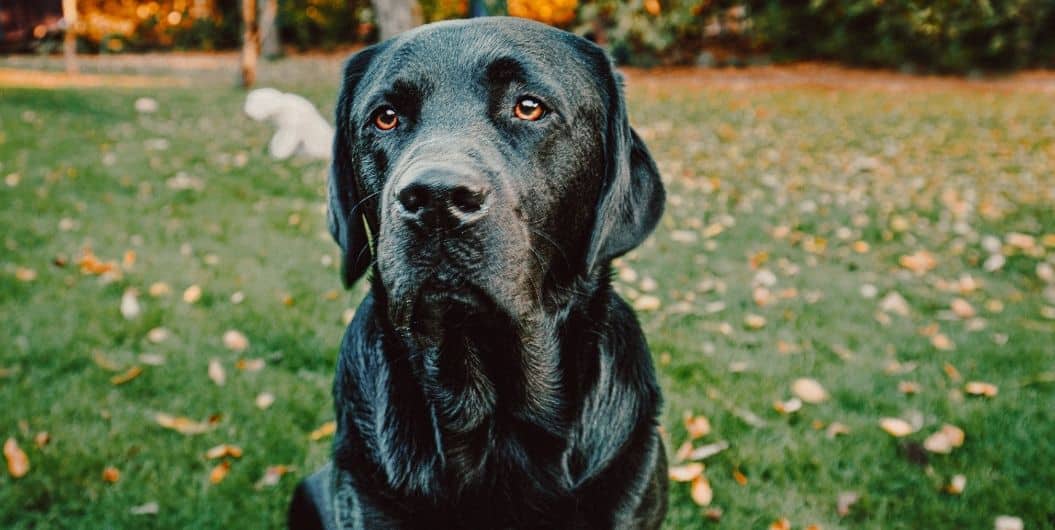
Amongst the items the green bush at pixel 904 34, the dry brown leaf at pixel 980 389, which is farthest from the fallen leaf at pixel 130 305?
the green bush at pixel 904 34

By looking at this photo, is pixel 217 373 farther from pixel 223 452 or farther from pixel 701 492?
pixel 701 492

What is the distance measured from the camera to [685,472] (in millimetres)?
3078

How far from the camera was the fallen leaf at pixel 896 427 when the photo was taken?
134 inches

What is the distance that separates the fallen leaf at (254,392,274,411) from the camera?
3555 millimetres

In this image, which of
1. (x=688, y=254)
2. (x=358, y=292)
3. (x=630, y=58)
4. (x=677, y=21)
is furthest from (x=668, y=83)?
(x=358, y=292)

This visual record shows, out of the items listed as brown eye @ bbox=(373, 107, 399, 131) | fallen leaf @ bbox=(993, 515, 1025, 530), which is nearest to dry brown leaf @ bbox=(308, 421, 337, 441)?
brown eye @ bbox=(373, 107, 399, 131)

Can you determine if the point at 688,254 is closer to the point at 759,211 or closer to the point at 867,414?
A: the point at 759,211

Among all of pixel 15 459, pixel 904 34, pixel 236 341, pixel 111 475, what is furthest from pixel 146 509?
pixel 904 34

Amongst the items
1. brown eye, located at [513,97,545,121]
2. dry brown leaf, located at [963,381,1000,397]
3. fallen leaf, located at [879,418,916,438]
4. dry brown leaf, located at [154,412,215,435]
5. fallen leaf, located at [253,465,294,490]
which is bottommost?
dry brown leaf, located at [154,412,215,435]

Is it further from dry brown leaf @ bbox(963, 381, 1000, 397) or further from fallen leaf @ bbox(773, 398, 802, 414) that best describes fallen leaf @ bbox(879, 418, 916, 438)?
dry brown leaf @ bbox(963, 381, 1000, 397)

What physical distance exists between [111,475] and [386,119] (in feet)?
6.52

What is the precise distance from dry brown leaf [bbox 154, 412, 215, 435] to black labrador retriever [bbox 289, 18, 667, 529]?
1.39 meters

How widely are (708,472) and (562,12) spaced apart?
1781cm

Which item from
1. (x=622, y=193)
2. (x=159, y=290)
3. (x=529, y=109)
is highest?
(x=529, y=109)
